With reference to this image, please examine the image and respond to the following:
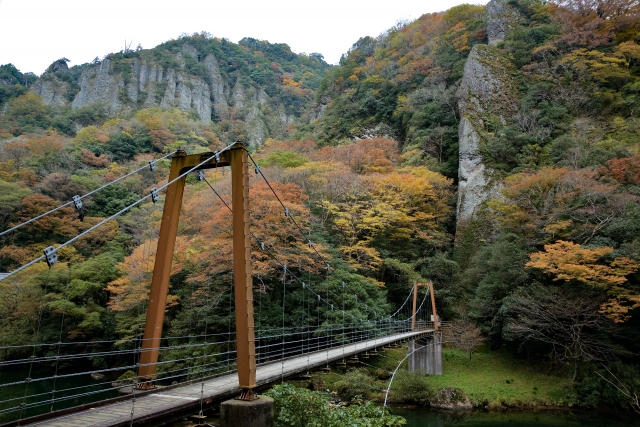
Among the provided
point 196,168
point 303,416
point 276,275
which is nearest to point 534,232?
point 276,275

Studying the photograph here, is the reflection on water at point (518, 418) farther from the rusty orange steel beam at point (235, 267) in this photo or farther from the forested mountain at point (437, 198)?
the rusty orange steel beam at point (235, 267)

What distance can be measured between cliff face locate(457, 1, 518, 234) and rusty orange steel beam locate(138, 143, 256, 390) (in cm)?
1665

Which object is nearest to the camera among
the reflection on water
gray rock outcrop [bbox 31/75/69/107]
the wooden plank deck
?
the wooden plank deck

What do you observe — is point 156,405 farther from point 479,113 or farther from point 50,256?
point 479,113

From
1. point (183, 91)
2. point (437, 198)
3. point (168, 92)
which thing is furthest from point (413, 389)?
point (183, 91)

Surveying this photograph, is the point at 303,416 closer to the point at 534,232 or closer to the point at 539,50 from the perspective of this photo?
the point at 534,232

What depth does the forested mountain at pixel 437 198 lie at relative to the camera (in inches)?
488

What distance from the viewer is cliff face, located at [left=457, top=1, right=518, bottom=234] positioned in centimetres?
2019

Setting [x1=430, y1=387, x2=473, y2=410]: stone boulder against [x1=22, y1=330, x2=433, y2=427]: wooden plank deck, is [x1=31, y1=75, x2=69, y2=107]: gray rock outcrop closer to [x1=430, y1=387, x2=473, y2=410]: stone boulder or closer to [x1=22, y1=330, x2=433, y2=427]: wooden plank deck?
[x1=430, y1=387, x2=473, y2=410]: stone boulder

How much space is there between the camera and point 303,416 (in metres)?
5.88

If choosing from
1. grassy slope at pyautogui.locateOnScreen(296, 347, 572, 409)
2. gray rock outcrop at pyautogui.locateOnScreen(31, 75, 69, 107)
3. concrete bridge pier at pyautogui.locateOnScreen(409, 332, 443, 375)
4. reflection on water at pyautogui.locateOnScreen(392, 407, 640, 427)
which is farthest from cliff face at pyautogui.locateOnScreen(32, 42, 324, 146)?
reflection on water at pyautogui.locateOnScreen(392, 407, 640, 427)

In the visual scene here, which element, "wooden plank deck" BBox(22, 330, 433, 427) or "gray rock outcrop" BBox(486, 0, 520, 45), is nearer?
"wooden plank deck" BBox(22, 330, 433, 427)

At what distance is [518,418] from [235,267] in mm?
10406

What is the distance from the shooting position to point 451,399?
12227mm
